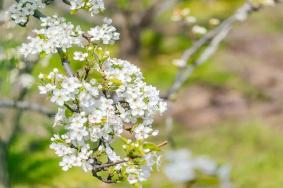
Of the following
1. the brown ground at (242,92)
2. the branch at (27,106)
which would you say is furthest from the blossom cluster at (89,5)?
the brown ground at (242,92)

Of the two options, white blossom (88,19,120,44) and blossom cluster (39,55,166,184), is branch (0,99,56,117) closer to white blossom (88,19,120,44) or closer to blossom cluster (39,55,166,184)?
white blossom (88,19,120,44)

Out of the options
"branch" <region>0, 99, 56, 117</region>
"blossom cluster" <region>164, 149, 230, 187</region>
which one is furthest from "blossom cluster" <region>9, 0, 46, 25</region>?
"blossom cluster" <region>164, 149, 230, 187</region>

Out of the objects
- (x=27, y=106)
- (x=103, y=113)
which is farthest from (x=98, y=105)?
(x=27, y=106)

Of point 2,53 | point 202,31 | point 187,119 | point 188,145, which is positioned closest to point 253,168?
point 188,145

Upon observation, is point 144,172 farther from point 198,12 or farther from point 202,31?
point 198,12

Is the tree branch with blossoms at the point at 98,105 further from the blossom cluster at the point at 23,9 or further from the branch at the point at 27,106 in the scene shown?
the branch at the point at 27,106
